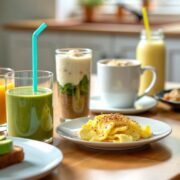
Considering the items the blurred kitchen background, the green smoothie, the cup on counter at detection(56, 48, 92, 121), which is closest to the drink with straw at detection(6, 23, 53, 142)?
the green smoothie

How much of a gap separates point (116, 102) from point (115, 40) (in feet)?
5.97

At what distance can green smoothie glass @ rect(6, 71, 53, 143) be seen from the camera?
4.04ft

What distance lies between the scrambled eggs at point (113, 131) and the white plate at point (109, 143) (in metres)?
0.02

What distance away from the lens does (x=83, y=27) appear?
3557 millimetres

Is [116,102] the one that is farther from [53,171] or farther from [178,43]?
[178,43]

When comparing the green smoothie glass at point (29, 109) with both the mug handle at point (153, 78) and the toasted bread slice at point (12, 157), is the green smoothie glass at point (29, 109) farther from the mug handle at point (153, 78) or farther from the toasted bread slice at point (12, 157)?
the mug handle at point (153, 78)

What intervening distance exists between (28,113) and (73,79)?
23 cm

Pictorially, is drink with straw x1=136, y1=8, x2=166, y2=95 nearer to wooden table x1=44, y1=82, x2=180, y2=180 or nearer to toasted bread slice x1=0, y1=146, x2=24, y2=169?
wooden table x1=44, y1=82, x2=180, y2=180

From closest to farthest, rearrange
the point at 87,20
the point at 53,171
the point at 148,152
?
the point at 53,171, the point at 148,152, the point at 87,20

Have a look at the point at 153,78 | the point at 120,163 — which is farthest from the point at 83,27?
the point at 120,163

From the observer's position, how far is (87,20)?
388cm

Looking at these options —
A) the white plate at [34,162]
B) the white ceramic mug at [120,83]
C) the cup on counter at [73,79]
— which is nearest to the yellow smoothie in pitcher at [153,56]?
the white ceramic mug at [120,83]

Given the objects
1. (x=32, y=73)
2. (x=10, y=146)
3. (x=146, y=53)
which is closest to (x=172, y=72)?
(x=146, y=53)

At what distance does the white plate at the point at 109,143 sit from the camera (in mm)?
1173
